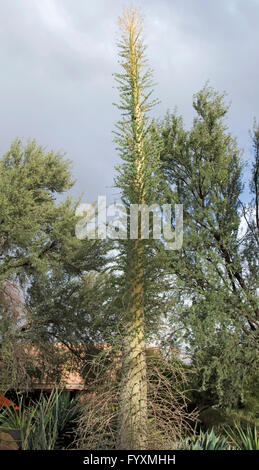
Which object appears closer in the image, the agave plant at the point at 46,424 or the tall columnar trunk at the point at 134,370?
the tall columnar trunk at the point at 134,370

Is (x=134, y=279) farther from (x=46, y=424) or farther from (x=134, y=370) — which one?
(x=46, y=424)

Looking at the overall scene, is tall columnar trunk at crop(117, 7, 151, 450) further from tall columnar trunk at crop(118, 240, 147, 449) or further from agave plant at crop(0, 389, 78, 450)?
agave plant at crop(0, 389, 78, 450)

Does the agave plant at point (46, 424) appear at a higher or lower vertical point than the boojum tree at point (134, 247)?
lower

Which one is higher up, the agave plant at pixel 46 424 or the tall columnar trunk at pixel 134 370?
the tall columnar trunk at pixel 134 370

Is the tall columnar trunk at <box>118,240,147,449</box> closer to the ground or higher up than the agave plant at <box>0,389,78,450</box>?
higher up

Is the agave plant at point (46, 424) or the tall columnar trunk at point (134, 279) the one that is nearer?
the tall columnar trunk at point (134, 279)

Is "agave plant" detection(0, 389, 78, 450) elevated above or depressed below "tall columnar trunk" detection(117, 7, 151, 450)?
below

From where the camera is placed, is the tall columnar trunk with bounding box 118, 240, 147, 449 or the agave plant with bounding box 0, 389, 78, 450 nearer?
the tall columnar trunk with bounding box 118, 240, 147, 449

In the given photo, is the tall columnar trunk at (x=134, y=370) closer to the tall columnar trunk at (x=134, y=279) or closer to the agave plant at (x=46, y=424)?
the tall columnar trunk at (x=134, y=279)

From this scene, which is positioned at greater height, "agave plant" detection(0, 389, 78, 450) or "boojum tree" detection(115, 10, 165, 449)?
"boojum tree" detection(115, 10, 165, 449)

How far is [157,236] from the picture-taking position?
5.64 metres

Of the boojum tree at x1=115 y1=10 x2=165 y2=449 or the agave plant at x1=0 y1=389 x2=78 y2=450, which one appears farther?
the agave plant at x1=0 y1=389 x2=78 y2=450

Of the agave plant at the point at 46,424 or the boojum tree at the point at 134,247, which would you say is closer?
the boojum tree at the point at 134,247

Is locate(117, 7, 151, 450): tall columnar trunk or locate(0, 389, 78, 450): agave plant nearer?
locate(117, 7, 151, 450): tall columnar trunk
